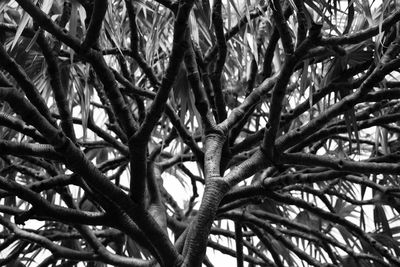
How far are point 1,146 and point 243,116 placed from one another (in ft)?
1.66

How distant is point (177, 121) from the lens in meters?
1.37

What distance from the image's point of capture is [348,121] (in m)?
1.36

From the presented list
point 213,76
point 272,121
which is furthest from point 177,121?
point 272,121

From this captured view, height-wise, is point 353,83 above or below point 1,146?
above

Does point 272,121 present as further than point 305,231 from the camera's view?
No

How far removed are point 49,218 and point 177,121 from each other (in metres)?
0.32

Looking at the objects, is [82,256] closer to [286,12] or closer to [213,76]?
[213,76]

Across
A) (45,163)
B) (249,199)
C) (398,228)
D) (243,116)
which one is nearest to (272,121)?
(243,116)

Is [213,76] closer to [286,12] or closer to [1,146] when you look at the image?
[286,12]

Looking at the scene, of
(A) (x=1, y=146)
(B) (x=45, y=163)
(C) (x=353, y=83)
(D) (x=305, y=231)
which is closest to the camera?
(A) (x=1, y=146)

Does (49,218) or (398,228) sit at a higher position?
(398,228)

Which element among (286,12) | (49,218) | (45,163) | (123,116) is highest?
(286,12)

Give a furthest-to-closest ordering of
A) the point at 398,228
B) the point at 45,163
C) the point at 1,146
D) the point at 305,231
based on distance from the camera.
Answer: the point at 398,228 → the point at 305,231 → the point at 45,163 → the point at 1,146

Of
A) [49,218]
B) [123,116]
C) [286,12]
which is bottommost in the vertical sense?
[49,218]
